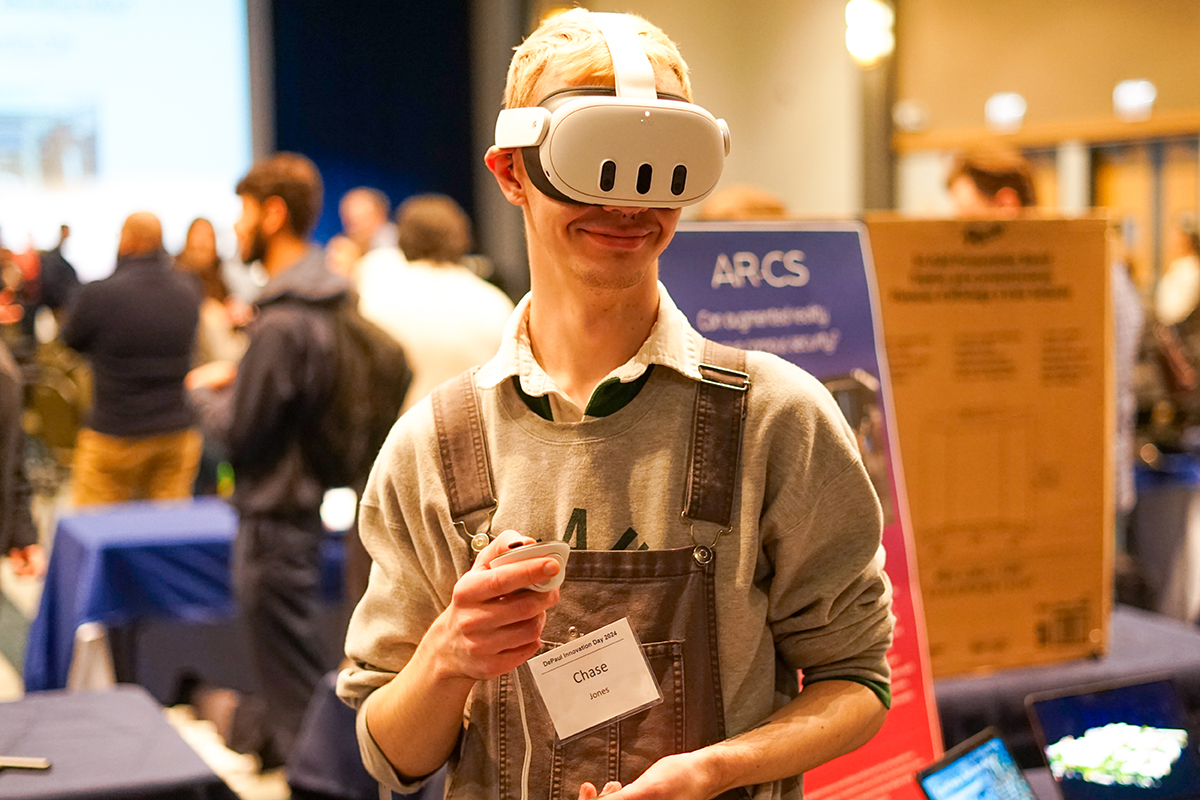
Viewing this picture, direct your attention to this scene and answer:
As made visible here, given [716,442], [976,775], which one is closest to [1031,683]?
[976,775]

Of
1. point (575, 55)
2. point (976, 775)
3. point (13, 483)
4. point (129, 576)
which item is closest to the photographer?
point (575, 55)

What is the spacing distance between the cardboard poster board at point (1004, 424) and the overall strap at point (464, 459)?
1264mm

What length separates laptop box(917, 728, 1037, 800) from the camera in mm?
1504

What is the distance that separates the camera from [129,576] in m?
3.45

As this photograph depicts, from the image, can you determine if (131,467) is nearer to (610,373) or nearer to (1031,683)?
(1031,683)

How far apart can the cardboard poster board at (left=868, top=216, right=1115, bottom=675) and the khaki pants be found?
10.5 feet

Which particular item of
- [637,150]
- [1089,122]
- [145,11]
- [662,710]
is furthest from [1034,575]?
[145,11]

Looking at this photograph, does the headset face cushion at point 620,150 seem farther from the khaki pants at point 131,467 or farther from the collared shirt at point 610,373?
the khaki pants at point 131,467

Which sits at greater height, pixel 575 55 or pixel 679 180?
pixel 575 55

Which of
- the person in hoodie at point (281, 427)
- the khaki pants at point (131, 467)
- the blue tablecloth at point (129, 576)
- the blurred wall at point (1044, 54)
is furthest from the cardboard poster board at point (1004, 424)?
the blurred wall at point (1044, 54)

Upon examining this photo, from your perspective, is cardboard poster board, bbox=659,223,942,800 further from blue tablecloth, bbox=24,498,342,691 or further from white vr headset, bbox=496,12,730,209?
blue tablecloth, bbox=24,498,342,691

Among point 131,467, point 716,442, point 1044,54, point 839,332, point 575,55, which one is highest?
point 1044,54

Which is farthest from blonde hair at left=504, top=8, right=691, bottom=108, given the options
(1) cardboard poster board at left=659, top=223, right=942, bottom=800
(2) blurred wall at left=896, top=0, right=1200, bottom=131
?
(2) blurred wall at left=896, top=0, right=1200, bottom=131

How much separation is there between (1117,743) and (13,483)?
197cm
